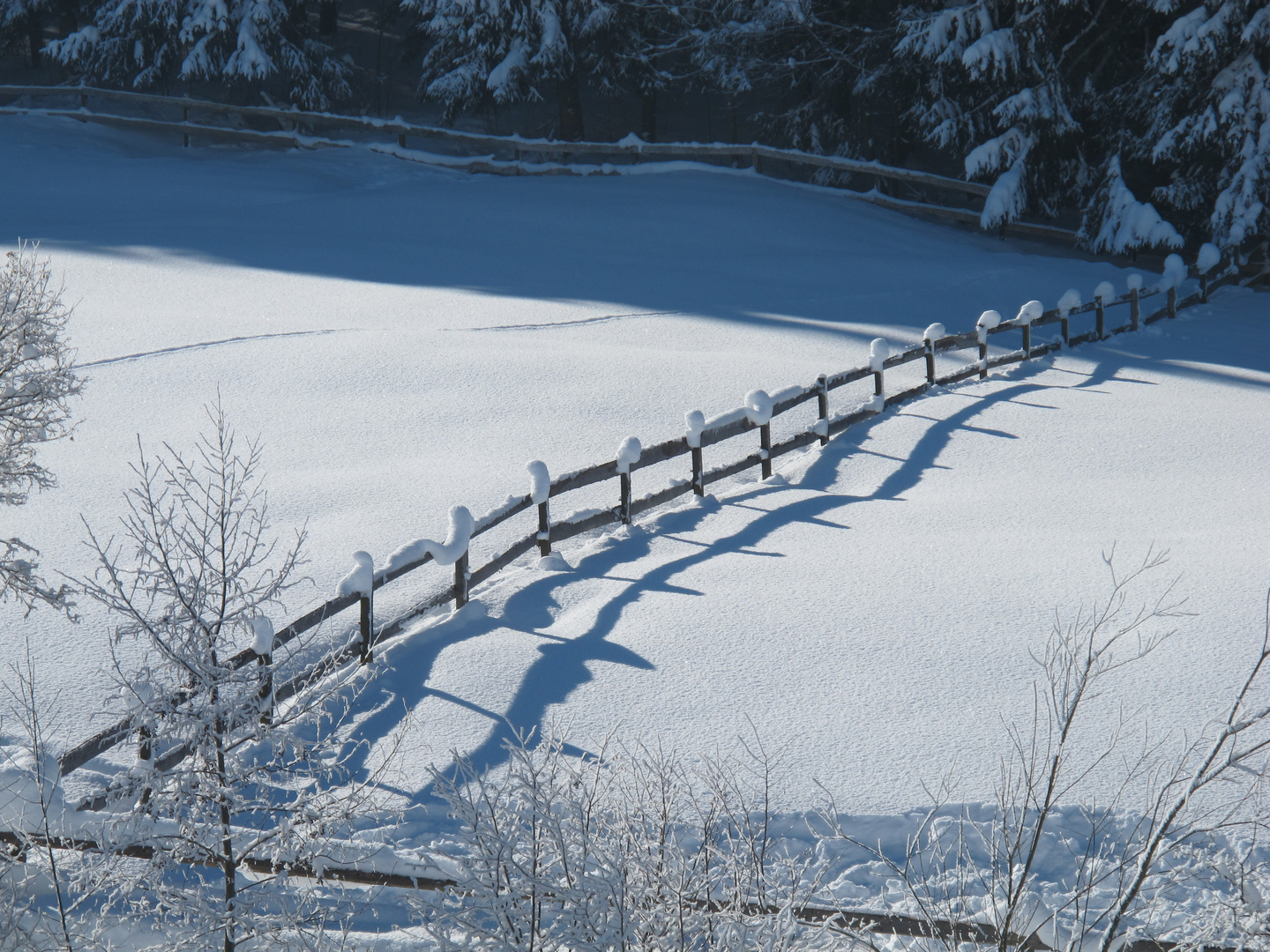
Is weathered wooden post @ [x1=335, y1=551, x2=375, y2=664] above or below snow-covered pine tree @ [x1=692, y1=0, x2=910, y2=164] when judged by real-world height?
below

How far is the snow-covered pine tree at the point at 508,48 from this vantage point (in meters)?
24.5

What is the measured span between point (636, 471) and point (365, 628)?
4.61 meters

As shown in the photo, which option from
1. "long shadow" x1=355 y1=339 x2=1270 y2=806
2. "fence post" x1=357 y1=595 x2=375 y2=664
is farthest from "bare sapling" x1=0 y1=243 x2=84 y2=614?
"long shadow" x1=355 y1=339 x2=1270 y2=806

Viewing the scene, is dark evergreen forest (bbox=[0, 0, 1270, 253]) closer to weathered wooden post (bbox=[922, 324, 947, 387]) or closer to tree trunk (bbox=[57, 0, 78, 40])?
tree trunk (bbox=[57, 0, 78, 40])

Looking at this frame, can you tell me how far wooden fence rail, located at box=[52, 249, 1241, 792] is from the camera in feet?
18.2

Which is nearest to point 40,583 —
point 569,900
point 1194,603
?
point 569,900

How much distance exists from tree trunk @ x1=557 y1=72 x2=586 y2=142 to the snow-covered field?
4.60m

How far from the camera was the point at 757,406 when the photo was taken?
9898mm

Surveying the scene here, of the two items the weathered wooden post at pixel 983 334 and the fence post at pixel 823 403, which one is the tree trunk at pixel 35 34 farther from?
the fence post at pixel 823 403

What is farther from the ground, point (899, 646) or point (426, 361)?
point (426, 361)

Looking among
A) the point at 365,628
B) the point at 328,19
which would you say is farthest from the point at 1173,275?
the point at 328,19

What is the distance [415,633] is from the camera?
6984mm

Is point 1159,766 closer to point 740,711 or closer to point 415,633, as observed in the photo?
point 740,711

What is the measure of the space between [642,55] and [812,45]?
406 cm
